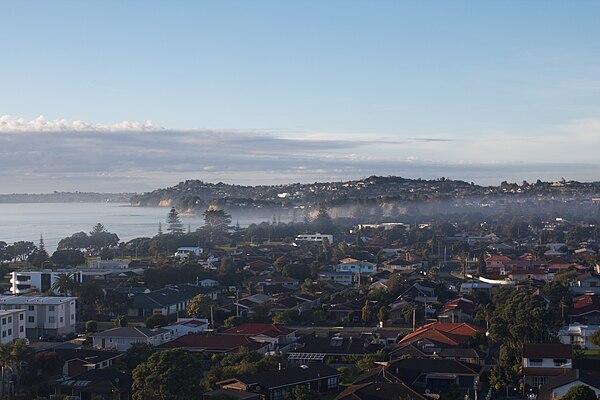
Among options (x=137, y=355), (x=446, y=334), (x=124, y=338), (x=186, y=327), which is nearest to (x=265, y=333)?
(x=186, y=327)

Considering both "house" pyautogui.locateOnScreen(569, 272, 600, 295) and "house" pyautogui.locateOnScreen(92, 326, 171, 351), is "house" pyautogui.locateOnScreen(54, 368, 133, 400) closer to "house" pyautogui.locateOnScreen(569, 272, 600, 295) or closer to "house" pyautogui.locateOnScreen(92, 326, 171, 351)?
"house" pyautogui.locateOnScreen(92, 326, 171, 351)

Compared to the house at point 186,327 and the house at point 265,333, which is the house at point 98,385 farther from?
the house at point 186,327

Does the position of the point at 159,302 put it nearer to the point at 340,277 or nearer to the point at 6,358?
the point at 6,358

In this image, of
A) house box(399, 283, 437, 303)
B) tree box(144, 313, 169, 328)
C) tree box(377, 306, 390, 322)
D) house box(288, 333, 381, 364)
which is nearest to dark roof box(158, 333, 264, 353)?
house box(288, 333, 381, 364)

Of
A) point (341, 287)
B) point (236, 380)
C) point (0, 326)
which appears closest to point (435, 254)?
point (341, 287)

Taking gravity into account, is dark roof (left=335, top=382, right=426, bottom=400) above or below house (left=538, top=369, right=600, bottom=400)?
below

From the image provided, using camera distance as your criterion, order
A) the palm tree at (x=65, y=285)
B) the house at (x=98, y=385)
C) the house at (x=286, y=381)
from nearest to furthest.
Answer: the house at (x=286, y=381)
the house at (x=98, y=385)
the palm tree at (x=65, y=285)

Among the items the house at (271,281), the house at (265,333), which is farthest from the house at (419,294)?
the house at (265,333)
